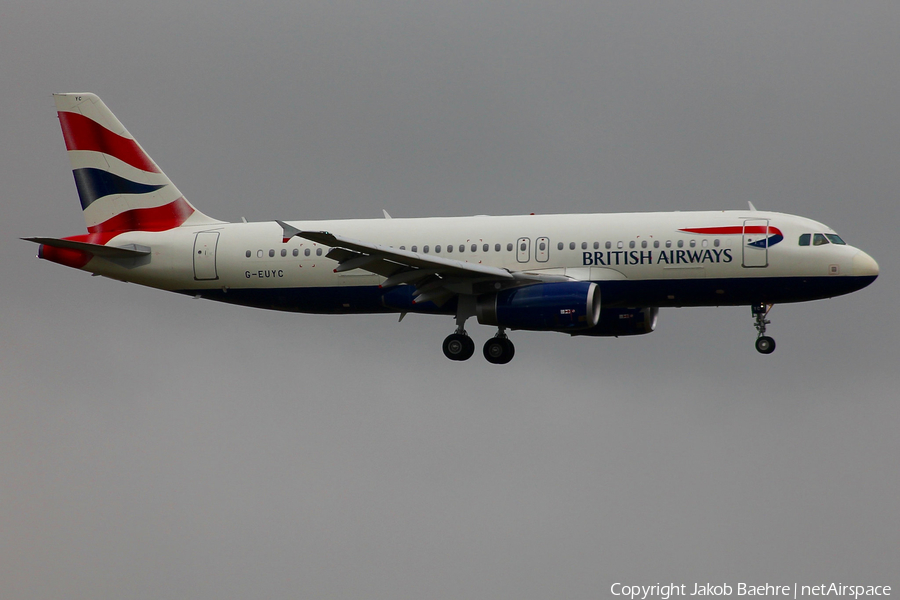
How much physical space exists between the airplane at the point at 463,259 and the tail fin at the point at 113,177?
0.18 ft

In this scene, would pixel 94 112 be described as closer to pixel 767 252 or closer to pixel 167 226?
pixel 167 226

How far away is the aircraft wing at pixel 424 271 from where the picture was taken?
144ft

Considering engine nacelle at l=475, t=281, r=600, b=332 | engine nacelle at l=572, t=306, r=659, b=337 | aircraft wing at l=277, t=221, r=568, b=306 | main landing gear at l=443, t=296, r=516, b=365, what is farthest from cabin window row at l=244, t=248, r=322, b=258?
engine nacelle at l=572, t=306, r=659, b=337

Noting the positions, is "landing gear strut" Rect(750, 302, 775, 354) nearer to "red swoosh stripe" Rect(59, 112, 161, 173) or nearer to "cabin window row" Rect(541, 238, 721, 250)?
"cabin window row" Rect(541, 238, 721, 250)

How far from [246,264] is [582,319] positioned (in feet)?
44.5

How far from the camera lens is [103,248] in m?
50.3

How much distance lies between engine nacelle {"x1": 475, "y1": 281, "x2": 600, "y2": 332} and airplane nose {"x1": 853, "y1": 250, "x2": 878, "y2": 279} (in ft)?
29.1

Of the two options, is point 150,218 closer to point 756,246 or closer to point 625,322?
point 625,322

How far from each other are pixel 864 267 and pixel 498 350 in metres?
13.3

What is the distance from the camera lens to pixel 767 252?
44.8 m

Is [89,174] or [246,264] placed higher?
[89,174]

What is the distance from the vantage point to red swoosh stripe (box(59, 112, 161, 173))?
53531 mm

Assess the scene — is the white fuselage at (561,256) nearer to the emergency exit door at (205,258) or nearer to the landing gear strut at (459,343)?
the emergency exit door at (205,258)

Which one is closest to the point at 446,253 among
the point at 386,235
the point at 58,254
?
the point at 386,235
